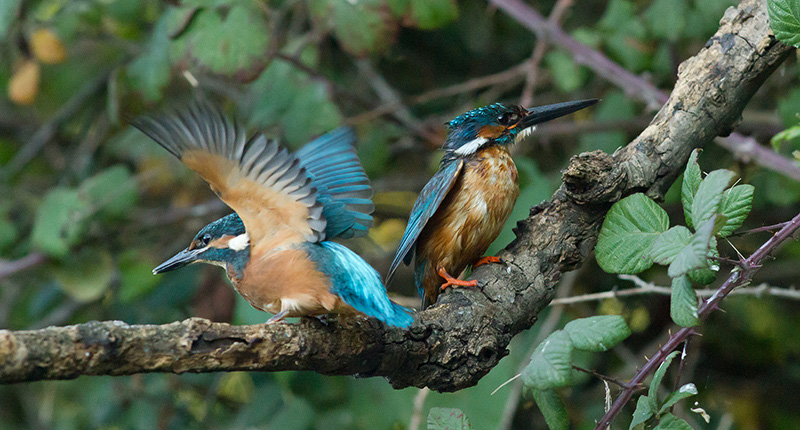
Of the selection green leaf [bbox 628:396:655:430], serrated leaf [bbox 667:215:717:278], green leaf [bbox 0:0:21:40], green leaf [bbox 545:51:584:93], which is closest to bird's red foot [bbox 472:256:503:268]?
green leaf [bbox 628:396:655:430]

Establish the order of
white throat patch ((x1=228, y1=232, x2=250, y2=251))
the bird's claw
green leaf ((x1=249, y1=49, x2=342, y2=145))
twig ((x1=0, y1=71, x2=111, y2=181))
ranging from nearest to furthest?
white throat patch ((x1=228, y1=232, x2=250, y2=251)) < the bird's claw < green leaf ((x1=249, y1=49, x2=342, y2=145)) < twig ((x1=0, y1=71, x2=111, y2=181))

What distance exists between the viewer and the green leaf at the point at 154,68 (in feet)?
9.95

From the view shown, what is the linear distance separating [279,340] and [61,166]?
10.4 feet

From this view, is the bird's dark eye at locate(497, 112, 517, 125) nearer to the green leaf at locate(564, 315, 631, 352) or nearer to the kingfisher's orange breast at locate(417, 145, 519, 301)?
the kingfisher's orange breast at locate(417, 145, 519, 301)

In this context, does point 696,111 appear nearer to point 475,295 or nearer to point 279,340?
point 475,295

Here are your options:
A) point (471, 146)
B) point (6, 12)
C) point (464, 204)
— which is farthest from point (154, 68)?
point (464, 204)

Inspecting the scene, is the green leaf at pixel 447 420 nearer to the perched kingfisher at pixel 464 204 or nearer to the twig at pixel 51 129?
the perched kingfisher at pixel 464 204

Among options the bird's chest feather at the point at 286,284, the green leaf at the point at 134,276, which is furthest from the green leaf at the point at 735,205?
the green leaf at the point at 134,276

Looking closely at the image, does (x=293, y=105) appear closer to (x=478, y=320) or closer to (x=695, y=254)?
(x=478, y=320)

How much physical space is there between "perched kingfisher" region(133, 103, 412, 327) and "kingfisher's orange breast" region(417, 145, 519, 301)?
24.5 inches

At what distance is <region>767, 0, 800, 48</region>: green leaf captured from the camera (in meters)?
1.51

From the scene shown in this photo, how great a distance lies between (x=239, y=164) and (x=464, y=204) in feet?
3.03

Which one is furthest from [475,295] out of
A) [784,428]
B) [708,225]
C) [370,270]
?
[784,428]

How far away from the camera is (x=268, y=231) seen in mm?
1678
